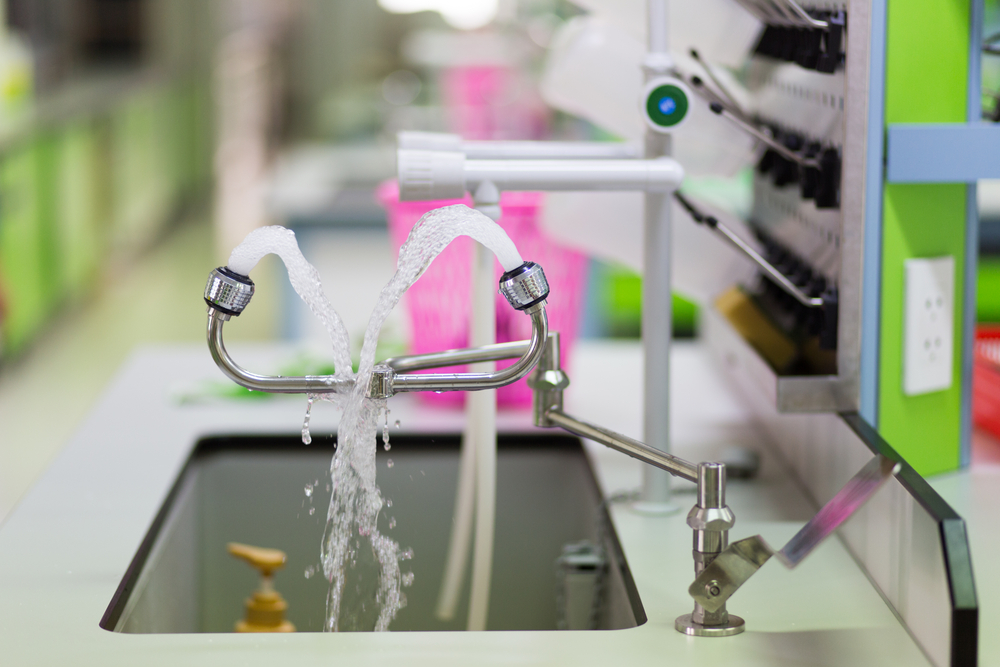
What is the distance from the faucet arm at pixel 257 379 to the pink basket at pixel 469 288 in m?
0.55

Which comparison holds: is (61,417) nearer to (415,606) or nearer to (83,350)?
(83,350)

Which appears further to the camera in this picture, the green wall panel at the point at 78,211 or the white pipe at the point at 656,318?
the green wall panel at the point at 78,211

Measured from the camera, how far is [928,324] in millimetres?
1053

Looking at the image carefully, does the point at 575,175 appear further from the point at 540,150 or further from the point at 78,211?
the point at 78,211

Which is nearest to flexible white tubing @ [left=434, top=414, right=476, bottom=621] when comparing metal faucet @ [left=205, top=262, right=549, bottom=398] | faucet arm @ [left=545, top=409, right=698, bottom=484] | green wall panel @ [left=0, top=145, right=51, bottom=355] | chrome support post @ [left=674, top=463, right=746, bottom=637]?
faucet arm @ [left=545, top=409, right=698, bottom=484]

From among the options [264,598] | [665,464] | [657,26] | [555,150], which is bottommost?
[264,598]

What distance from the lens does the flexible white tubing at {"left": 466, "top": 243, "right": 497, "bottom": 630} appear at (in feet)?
3.52

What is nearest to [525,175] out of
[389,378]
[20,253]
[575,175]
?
[575,175]

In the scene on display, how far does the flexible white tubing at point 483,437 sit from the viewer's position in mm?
1073

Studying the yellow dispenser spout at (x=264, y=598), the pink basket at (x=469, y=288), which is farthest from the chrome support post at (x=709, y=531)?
the pink basket at (x=469, y=288)

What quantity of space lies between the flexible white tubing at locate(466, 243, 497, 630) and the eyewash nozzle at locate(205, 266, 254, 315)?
1.07 ft

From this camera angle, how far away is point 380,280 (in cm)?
263

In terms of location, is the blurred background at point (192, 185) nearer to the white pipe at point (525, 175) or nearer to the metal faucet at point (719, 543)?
the white pipe at point (525, 175)

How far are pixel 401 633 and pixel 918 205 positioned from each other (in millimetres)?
626
